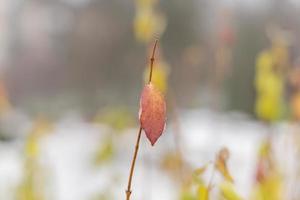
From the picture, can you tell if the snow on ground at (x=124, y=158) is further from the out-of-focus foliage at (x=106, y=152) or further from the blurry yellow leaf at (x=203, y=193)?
the blurry yellow leaf at (x=203, y=193)

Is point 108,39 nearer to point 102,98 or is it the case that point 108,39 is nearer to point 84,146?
point 102,98

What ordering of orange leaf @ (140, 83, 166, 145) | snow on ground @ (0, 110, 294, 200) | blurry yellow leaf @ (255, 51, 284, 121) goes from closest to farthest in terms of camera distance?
orange leaf @ (140, 83, 166, 145) < blurry yellow leaf @ (255, 51, 284, 121) < snow on ground @ (0, 110, 294, 200)

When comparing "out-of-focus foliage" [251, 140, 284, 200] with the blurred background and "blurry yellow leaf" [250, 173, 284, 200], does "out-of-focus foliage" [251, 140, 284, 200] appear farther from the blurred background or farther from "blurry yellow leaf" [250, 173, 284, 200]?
the blurred background

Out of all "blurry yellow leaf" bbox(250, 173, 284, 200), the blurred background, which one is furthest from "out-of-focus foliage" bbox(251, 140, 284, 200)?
the blurred background

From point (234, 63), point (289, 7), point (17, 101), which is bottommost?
point (17, 101)

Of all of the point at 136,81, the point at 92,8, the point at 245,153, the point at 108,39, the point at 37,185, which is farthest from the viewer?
the point at 92,8

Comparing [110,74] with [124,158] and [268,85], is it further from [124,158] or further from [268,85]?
[268,85]

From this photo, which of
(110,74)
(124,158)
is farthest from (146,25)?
(110,74)

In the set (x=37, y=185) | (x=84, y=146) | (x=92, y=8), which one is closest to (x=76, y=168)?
(x=84, y=146)
